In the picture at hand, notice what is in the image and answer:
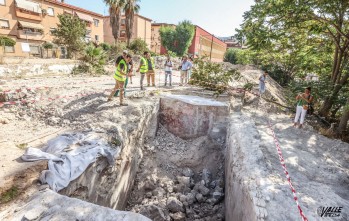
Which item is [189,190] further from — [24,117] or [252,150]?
[24,117]

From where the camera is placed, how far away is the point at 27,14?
73.7ft

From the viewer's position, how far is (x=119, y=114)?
7.08m

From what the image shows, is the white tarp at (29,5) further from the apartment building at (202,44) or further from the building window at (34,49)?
the apartment building at (202,44)

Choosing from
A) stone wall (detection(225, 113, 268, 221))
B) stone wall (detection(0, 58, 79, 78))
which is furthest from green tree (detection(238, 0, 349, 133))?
stone wall (detection(0, 58, 79, 78))

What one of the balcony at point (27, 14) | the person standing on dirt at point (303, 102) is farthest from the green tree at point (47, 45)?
the person standing on dirt at point (303, 102)

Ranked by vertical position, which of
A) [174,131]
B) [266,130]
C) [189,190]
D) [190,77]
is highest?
[190,77]

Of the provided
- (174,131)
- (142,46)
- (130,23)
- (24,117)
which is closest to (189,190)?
(174,131)

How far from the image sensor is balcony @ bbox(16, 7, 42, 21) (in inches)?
852

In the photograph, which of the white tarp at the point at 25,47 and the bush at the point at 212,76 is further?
the white tarp at the point at 25,47

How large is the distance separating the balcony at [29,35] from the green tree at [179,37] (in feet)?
54.5

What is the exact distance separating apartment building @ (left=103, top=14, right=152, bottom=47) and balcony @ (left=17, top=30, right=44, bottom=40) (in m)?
13.1

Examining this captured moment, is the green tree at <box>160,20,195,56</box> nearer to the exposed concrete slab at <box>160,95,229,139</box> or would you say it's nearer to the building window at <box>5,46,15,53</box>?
the building window at <box>5,46,15,53</box>

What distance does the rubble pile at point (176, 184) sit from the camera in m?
5.70

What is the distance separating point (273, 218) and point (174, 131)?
5.90m
